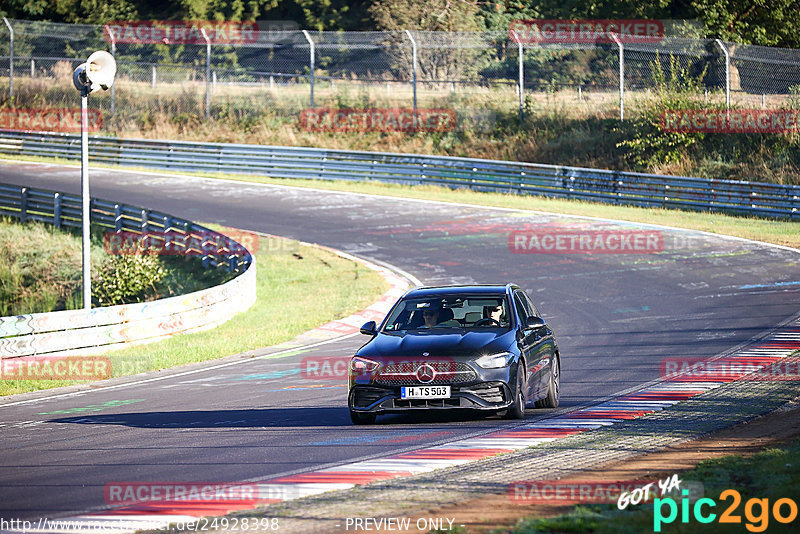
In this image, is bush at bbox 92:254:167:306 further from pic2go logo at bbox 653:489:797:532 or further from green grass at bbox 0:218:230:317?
pic2go logo at bbox 653:489:797:532

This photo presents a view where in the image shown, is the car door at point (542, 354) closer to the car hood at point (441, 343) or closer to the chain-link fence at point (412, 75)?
the car hood at point (441, 343)

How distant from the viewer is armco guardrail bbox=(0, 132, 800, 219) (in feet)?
109

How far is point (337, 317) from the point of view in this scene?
70.1 ft

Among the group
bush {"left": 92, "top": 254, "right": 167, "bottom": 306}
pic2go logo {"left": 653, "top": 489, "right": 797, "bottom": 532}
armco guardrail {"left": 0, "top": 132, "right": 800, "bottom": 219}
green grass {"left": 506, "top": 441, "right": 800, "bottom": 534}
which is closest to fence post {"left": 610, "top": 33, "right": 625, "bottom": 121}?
armco guardrail {"left": 0, "top": 132, "right": 800, "bottom": 219}

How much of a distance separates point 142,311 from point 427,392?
914 cm

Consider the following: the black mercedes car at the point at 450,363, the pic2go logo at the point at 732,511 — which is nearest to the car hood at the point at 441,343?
the black mercedes car at the point at 450,363

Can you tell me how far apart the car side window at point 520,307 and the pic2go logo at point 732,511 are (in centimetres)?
533

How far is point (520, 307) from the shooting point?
1240cm

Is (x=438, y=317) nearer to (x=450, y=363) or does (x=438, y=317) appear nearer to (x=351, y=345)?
(x=450, y=363)

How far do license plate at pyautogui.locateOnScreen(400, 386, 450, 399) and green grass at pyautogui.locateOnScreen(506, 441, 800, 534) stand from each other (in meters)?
3.22

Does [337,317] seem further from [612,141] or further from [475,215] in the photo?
[612,141]

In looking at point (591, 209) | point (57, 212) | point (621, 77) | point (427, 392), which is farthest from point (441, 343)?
point (621, 77)

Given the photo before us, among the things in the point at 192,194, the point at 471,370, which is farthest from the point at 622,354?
the point at 192,194

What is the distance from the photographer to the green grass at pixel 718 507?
6.15m
